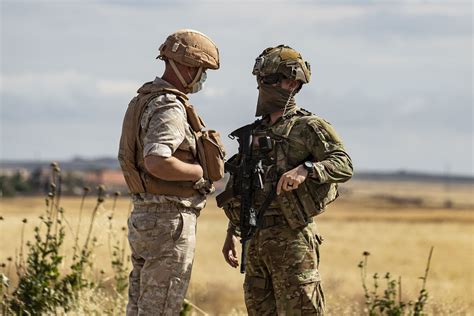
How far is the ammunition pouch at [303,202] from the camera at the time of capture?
6836 millimetres

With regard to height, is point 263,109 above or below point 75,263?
above

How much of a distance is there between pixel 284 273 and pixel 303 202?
420 mm

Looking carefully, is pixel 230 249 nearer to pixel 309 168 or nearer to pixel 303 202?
pixel 303 202

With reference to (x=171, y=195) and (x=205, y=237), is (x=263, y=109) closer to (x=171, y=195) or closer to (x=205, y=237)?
(x=171, y=195)

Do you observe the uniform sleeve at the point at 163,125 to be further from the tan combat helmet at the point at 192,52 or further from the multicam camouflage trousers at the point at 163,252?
the multicam camouflage trousers at the point at 163,252

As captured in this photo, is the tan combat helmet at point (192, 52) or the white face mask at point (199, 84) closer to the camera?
the tan combat helmet at point (192, 52)

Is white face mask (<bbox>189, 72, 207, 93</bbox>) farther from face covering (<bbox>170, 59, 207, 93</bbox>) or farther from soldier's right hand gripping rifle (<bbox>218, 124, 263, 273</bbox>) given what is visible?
soldier's right hand gripping rifle (<bbox>218, 124, 263, 273</bbox>)

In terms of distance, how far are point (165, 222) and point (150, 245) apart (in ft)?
0.50

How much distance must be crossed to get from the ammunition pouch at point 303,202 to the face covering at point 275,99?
464 mm

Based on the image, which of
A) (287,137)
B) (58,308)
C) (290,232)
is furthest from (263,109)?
(58,308)

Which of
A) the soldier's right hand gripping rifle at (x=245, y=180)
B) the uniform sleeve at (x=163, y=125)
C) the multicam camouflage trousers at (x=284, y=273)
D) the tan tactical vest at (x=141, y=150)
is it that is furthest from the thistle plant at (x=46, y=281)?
the uniform sleeve at (x=163, y=125)

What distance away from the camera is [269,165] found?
22.8 feet

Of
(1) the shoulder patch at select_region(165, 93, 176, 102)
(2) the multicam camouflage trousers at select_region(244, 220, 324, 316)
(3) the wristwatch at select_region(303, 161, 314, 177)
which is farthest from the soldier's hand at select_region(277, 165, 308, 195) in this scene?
(1) the shoulder patch at select_region(165, 93, 176, 102)

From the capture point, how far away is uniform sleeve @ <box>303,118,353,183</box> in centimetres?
671
